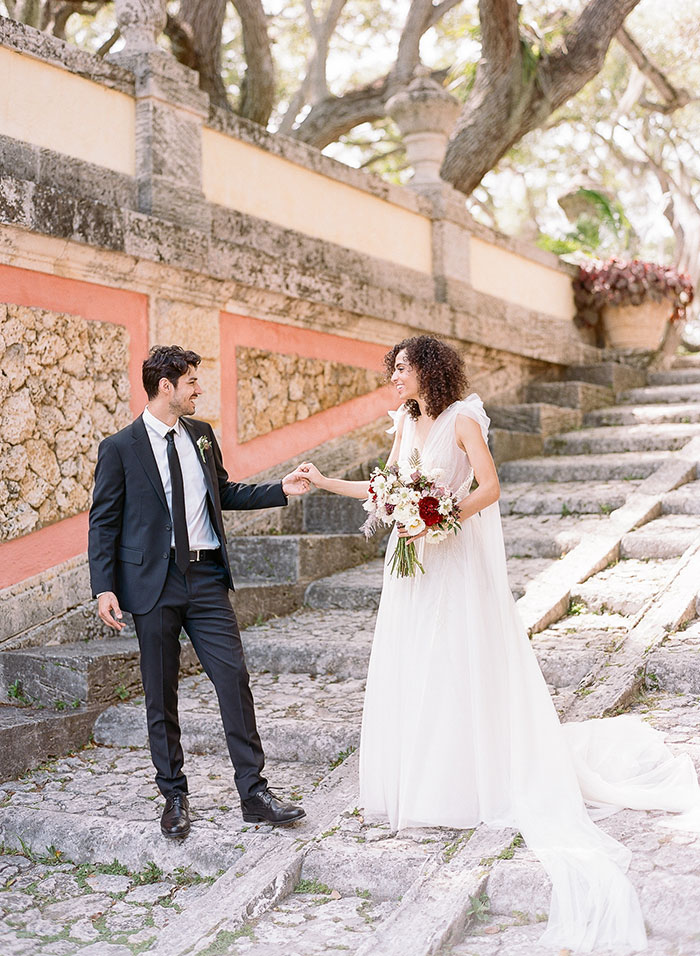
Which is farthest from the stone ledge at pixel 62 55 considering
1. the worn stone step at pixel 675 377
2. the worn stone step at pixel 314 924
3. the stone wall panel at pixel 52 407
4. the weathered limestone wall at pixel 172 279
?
the worn stone step at pixel 675 377

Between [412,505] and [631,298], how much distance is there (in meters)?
8.32

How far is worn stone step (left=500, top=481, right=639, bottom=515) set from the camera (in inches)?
300

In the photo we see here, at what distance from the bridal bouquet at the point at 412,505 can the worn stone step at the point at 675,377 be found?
799 cm

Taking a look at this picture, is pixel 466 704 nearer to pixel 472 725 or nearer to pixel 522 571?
pixel 472 725

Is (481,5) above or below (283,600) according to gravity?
above

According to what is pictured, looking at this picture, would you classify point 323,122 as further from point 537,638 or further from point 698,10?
point 537,638

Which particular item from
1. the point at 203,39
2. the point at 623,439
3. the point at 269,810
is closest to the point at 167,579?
the point at 269,810

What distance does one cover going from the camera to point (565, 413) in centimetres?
989

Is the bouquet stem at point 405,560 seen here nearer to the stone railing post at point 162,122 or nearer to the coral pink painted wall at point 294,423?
the coral pink painted wall at point 294,423

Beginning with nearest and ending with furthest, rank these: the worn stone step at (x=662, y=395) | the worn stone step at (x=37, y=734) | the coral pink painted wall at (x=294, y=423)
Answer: the worn stone step at (x=37, y=734)
the coral pink painted wall at (x=294, y=423)
the worn stone step at (x=662, y=395)

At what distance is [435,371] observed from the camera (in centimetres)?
402

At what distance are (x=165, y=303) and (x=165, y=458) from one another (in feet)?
8.30

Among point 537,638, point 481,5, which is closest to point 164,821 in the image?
point 537,638

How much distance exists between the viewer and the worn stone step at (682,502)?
23.7ft
